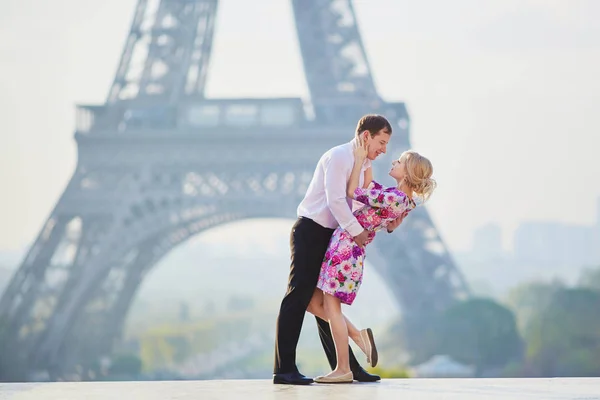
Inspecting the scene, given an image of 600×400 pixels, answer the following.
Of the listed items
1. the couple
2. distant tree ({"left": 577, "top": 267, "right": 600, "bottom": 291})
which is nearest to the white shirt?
the couple

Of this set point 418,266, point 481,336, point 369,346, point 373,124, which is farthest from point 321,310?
point 481,336

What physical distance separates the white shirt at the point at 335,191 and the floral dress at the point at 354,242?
0.07 m

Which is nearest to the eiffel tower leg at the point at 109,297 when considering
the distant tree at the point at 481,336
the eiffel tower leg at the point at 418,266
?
the eiffel tower leg at the point at 418,266

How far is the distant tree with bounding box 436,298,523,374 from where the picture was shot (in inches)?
1152

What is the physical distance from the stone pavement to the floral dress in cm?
43


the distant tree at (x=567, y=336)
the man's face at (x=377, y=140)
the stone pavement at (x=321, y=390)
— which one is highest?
the distant tree at (x=567, y=336)

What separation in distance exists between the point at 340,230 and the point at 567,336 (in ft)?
80.6

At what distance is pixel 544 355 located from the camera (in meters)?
28.5

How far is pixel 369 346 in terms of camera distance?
541 centimetres

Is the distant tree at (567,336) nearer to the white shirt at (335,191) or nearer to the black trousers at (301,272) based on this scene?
the black trousers at (301,272)

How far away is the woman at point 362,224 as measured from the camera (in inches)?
209

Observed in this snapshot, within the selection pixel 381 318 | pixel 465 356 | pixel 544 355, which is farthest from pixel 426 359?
pixel 381 318

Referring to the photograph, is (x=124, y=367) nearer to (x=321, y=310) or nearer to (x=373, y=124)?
(x=321, y=310)

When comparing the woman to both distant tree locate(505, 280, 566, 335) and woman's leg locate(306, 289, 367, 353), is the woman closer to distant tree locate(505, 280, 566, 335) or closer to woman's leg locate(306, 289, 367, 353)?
woman's leg locate(306, 289, 367, 353)
